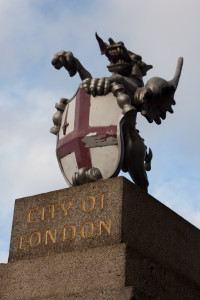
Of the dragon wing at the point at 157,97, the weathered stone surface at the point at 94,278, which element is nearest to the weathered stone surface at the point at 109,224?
the weathered stone surface at the point at 94,278

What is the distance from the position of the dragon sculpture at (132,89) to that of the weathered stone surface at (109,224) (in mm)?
620

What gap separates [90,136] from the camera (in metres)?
6.38

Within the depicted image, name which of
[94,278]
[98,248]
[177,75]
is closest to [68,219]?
[98,248]

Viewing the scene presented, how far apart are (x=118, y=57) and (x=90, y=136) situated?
1.28 meters

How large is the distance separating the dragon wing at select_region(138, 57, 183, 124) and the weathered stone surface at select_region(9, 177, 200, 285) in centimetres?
127

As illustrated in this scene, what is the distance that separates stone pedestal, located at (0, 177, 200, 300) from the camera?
17.6ft

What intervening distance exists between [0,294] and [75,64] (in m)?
2.73

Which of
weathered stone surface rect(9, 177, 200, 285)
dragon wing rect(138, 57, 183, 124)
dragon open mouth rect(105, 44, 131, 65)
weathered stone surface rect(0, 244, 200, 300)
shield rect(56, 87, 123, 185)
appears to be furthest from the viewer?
dragon open mouth rect(105, 44, 131, 65)

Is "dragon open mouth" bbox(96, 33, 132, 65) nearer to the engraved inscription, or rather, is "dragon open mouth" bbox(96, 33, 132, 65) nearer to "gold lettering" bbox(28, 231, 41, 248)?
the engraved inscription

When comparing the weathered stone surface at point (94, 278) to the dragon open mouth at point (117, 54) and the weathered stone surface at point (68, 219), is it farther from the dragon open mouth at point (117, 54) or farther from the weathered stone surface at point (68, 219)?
the dragon open mouth at point (117, 54)

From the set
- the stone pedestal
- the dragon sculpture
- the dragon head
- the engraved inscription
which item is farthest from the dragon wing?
the engraved inscription

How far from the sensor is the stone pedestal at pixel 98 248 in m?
5.36

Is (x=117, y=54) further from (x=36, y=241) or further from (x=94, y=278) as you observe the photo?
(x=94, y=278)

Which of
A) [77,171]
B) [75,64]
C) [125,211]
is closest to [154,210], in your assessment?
[125,211]
